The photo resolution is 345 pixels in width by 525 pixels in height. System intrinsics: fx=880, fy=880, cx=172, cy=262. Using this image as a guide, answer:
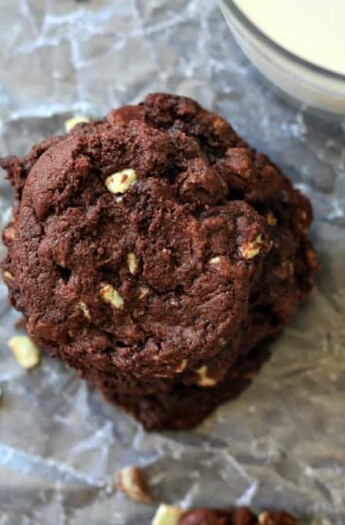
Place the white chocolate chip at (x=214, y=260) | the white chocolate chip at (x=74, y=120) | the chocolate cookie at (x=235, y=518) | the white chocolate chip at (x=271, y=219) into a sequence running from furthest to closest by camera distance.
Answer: the white chocolate chip at (x=74, y=120) → the chocolate cookie at (x=235, y=518) → the white chocolate chip at (x=271, y=219) → the white chocolate chip at (x=214, y=260)

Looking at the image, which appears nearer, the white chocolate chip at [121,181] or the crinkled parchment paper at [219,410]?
the white chocolate chip at [121,181]

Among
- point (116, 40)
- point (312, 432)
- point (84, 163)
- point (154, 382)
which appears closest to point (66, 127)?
point (116, 40)

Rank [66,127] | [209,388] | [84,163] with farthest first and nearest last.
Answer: [66,127] < [209,388] < [84,163]

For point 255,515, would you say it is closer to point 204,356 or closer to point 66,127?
point 204,356

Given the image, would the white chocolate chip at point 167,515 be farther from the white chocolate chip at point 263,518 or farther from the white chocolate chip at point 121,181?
the white chocolate chip at point 121,181

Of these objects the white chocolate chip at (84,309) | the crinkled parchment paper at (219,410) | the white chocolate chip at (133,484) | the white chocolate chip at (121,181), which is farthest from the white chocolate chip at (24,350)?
the white chocolate chip at (121,181)
